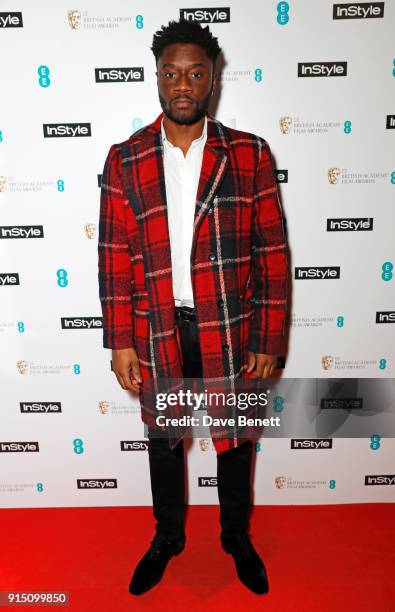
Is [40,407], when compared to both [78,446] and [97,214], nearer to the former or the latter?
[78,446]

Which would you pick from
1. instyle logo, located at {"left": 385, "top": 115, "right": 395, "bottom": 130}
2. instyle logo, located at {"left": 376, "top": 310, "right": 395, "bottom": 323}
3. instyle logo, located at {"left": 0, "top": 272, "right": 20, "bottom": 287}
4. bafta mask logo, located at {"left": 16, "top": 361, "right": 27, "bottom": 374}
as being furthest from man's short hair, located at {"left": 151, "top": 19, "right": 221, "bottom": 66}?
bafta mask logo, located at {"left": 16, "top": 361, "right": 27, "bottom": 374}

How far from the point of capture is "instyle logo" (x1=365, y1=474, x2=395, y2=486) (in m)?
2.44

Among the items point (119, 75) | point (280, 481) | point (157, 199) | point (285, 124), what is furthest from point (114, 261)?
point (280, 481)

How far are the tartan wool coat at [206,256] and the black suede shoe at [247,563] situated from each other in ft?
1.54

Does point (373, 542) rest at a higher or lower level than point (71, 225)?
lower

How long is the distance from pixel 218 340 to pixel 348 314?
85 centimetres

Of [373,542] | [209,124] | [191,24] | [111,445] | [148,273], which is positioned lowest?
[373,542]

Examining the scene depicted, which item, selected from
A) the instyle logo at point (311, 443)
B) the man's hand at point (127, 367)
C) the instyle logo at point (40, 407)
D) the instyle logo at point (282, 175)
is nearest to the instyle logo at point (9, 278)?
the instyle logo at point (40, 407)

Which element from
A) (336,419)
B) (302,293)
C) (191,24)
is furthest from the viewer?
(336,419)

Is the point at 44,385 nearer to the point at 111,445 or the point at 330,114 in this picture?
the point at 111,445

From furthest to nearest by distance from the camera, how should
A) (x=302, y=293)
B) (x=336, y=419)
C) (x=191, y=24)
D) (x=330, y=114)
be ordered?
(x=336, y=419), (x=302, y=293), (x=330, y=114), (x=191, y=24)

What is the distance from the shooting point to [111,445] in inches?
95.1

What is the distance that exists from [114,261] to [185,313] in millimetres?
308

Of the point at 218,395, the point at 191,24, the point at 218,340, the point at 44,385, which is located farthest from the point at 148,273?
the point at 44,385
